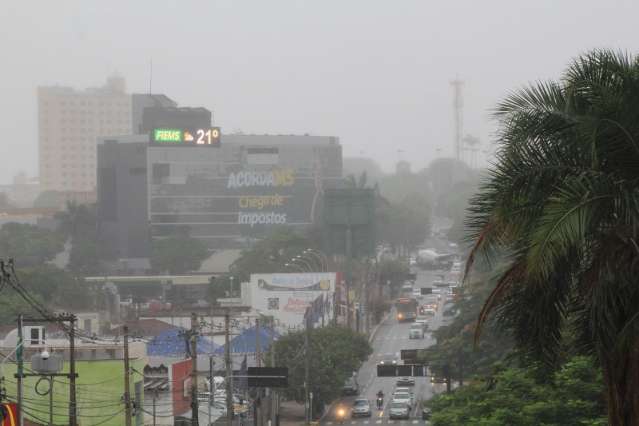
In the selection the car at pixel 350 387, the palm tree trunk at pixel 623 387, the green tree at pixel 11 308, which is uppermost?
the palm tree trunk at pixel 623 387

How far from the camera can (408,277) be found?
140 m

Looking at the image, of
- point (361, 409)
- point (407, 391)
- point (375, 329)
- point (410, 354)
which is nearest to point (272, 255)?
point (375, 329)

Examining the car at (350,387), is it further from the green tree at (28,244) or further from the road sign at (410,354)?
the green tree at (28,244)

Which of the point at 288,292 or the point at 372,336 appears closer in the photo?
the point at 288,292

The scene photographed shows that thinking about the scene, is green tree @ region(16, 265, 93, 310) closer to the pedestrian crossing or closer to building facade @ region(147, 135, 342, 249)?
building facade @ region(147, 135, 342, 249)

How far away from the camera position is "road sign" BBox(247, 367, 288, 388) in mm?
51594

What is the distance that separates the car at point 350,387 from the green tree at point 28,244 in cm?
7250

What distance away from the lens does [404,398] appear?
2591 inches

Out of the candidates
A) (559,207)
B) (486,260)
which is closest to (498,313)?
(486,260)

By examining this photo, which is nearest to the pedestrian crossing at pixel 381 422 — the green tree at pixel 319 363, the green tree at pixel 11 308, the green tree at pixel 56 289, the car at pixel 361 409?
the car at pixel 361 409

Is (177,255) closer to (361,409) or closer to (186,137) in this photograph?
(186,137)

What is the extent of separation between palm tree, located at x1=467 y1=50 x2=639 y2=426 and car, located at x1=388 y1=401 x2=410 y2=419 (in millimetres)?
50479

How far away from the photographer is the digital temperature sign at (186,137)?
150975 mm

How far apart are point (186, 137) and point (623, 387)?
144 metres
